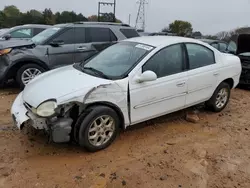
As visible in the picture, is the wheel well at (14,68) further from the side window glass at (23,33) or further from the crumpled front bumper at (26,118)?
the side window glass at (23,33)

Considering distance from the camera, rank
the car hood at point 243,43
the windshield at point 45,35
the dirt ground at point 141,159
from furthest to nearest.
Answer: the car hood at point 243,43, the windshield at point 45,35, the dirt ground at point 141,159

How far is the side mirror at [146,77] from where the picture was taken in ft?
12.6

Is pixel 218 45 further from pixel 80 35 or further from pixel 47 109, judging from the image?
pixel 47 109

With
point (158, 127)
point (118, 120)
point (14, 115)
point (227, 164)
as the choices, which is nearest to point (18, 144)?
point (14, 115)

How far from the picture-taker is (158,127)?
4.68 meters

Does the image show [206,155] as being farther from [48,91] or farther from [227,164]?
[48,91]

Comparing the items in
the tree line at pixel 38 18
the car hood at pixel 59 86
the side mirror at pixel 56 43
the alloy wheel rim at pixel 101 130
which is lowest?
the alloy wheel rim at pixel 101 130

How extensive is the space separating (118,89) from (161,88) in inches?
30.8

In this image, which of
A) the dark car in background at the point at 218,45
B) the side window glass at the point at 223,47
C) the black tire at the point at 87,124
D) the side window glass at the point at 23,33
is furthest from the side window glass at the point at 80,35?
the side window glass at the point at 223,47

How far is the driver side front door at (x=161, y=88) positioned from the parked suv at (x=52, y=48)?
2000mm

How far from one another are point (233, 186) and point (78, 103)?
2.15 meters

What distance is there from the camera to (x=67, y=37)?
7008mm

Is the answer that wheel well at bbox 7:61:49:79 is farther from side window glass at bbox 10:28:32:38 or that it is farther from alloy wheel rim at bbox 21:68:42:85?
side window glass at bbox 10:28:32:38

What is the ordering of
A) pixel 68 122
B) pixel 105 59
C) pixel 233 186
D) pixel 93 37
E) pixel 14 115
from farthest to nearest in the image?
1. pixel 93 37
2. pixel 105 59
3. pixel 14 115
4. pixel 68 122
5. pixel 233 186
